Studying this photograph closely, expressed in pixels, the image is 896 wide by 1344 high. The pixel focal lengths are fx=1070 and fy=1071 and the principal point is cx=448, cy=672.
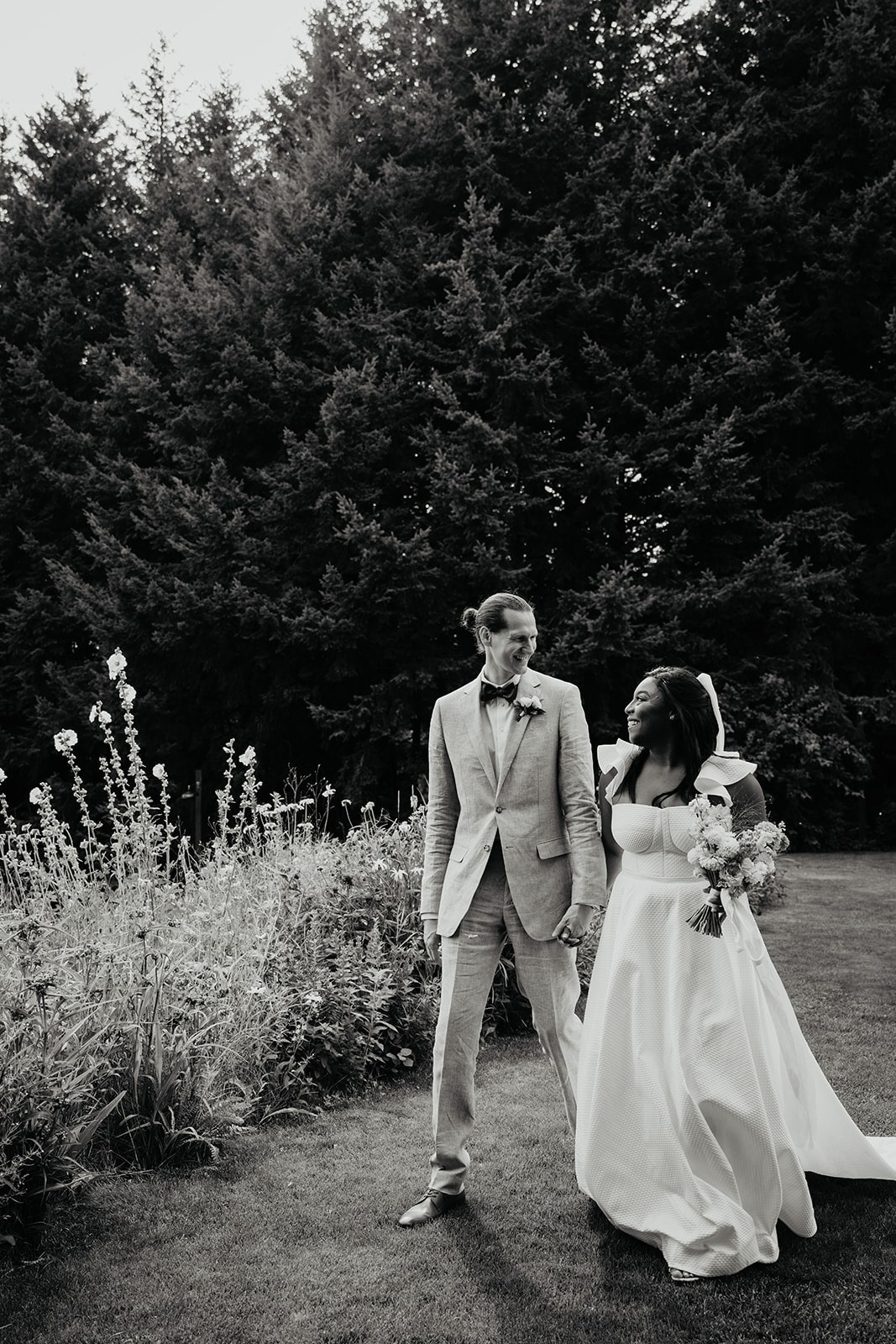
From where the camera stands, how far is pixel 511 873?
12.4 feet

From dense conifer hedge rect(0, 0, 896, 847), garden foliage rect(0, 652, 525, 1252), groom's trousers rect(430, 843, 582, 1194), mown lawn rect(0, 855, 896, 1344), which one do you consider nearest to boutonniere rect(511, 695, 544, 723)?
groom's trousers rect(430, 843, 582, 1194)

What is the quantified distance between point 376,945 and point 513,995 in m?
1.00

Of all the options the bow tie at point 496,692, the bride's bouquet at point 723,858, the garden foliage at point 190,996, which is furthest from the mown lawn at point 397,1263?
the bow tie at point 496,692

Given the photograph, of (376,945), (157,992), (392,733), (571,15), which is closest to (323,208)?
(571,15)

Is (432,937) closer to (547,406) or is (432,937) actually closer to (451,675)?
(451,675)

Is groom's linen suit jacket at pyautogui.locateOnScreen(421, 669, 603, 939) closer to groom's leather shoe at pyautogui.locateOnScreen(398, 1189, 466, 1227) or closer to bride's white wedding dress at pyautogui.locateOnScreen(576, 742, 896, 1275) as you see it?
bride's white wedding dress at pyautogui.locateOnScreen(576, 742, 896, 1275)

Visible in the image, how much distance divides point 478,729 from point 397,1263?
176cm

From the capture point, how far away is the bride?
3268 mm

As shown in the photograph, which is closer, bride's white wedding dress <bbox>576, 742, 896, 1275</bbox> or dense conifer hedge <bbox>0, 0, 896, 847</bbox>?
bride's white wedding dress <bbox>576, 742, 896, 1275</bbox>

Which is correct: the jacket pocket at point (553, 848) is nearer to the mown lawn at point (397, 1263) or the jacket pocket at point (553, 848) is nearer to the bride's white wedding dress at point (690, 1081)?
the bride's white wedding dress at point (690, 1081)

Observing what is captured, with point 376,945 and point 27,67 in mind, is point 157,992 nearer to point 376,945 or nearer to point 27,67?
point 376,945

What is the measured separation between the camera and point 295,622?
45.2ft

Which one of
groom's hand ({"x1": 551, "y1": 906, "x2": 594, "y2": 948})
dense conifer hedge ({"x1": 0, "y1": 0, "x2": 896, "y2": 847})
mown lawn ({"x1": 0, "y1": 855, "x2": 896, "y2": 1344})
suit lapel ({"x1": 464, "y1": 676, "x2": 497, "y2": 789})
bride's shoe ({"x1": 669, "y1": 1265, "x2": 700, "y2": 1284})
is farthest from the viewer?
dense conifer hedge ({"x1": 0, "y1": 0, "x2": 896, "y2": 847})

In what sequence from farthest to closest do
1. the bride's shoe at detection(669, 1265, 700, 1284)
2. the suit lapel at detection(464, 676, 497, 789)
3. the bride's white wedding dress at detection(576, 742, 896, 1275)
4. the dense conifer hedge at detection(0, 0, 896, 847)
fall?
1. the dense conifer hedge at detection(0, 0, 896, 847)
2. the suit lapel at detection(464, 676, 497, 789)
3. the bride's white wedding dress at detection(576, 742, 896, 1275)
4. the bride's shoe at detection(669, 1265, 700, 1284)
